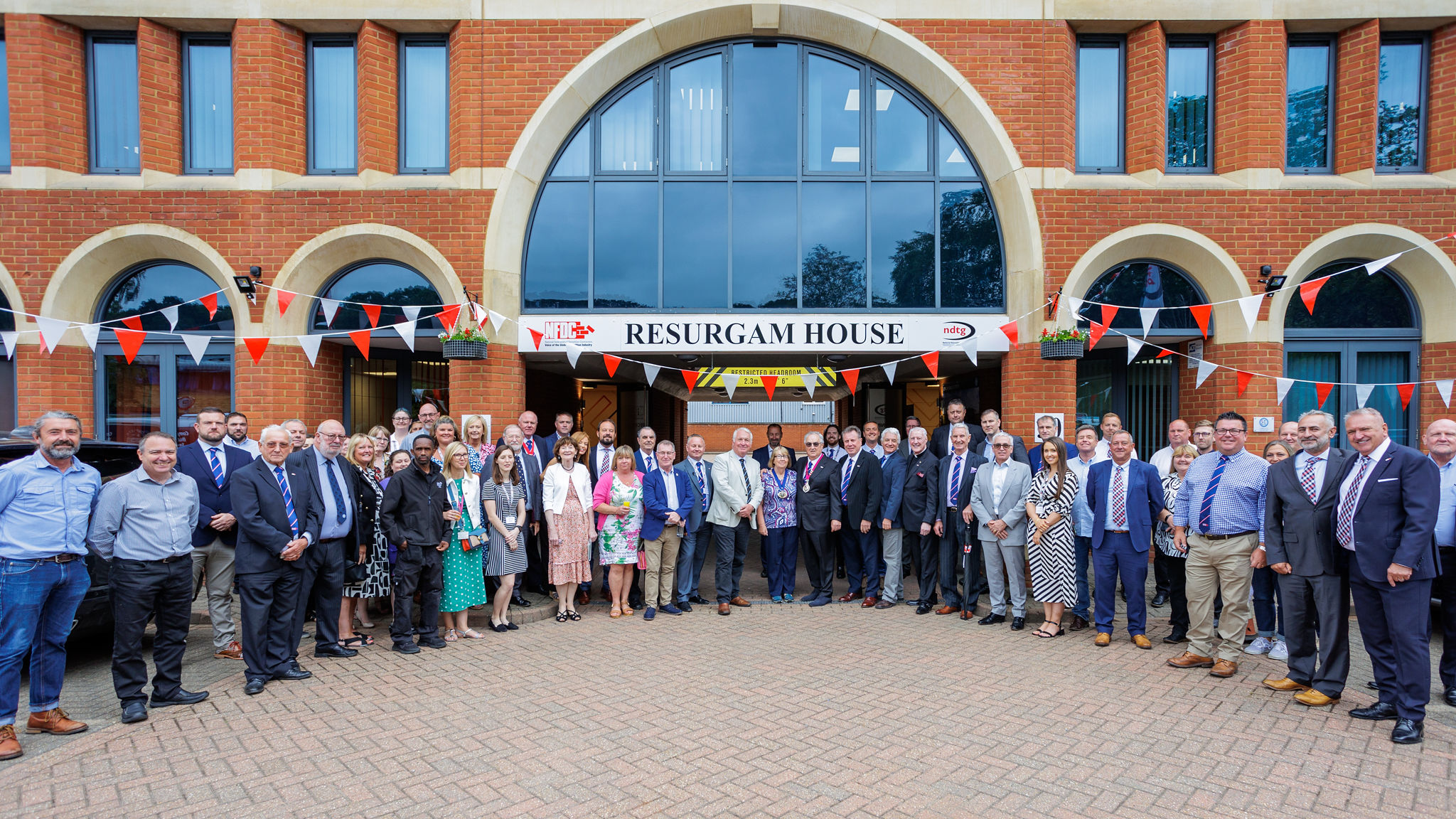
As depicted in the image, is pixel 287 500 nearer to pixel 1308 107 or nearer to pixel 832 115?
pixel 832 115

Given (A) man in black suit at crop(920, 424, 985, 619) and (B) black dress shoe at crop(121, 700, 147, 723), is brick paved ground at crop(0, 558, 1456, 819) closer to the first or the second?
(B) black dress shoe at crop(121, 700, 147, 723)

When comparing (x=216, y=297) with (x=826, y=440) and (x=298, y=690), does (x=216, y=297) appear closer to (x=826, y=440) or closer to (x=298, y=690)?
(x=298, y=690)

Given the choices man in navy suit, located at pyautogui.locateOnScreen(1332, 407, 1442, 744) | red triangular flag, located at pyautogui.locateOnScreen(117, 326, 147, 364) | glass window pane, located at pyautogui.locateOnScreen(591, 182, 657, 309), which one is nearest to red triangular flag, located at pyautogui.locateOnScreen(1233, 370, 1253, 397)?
man in navy suit, located at pyautogui.locateOnScreen(1332, 407, 1442, 744)

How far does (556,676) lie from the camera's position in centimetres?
527

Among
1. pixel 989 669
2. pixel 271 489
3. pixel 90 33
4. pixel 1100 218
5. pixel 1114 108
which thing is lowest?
pixel 989 669

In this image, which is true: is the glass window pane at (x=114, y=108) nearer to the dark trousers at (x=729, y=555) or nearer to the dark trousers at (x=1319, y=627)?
the dark trousers at (x=729, y=555)

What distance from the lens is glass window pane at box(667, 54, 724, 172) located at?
9.73 meters

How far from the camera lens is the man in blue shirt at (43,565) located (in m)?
4.11

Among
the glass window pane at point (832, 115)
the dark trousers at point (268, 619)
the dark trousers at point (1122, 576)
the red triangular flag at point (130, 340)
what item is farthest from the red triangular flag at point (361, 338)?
the dark trousers at point (1122, 576)

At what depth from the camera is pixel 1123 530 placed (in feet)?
20.2

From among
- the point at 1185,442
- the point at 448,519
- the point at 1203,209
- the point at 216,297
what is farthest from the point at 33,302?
the point at 1203,209

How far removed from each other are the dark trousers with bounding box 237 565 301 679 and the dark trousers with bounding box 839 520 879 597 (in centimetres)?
528

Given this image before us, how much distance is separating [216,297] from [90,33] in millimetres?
3926

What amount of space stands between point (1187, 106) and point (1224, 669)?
306 inches
